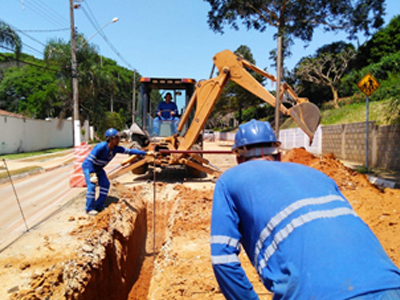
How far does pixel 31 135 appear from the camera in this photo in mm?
20266

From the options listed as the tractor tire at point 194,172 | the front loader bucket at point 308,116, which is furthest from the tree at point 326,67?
the front loader bucket at point 308,116

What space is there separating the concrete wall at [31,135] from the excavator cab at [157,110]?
1116cm

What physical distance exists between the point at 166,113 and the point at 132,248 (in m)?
5.09

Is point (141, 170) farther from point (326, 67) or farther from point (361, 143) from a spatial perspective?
point (326, 67)

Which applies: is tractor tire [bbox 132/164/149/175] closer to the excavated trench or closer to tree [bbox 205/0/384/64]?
the excavated trench

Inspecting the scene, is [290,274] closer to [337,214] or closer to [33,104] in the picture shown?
[337,214]

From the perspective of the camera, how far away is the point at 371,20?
61.3 feet

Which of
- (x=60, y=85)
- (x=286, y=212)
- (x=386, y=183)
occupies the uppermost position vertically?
(x=60, y=85)

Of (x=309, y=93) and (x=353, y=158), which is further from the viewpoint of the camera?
(x=309, y=93)

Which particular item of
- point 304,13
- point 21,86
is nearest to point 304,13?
point 304,13

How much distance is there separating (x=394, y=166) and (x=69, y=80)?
23230 millimetres

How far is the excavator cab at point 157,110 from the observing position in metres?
9.70

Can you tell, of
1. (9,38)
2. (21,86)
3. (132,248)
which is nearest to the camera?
(132,248)

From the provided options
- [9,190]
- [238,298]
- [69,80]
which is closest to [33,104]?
[69,80]
